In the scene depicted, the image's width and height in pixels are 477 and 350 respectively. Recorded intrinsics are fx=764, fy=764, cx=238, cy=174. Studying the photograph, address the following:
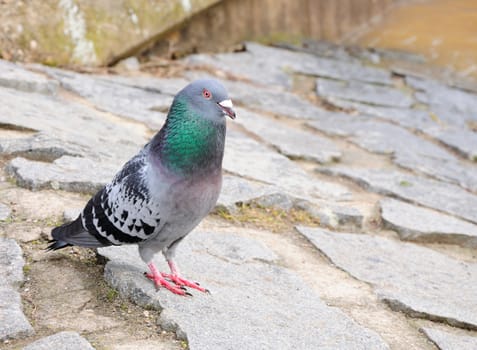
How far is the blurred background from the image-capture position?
5543 mm

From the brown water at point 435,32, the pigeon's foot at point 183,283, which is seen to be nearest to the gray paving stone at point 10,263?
the pigeon's foot at point 183,283

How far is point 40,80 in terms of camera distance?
16.0 feet

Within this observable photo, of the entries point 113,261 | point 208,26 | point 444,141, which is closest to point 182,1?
point 208,26

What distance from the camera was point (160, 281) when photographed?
276cm

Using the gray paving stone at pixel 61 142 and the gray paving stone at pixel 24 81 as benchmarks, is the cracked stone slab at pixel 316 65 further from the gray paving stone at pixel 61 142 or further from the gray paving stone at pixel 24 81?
the gray paving stone at pixel 61 142

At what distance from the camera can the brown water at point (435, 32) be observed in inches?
346

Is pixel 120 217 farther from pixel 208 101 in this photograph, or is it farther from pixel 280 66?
pixel 280 66

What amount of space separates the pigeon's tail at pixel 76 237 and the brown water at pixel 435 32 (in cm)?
644

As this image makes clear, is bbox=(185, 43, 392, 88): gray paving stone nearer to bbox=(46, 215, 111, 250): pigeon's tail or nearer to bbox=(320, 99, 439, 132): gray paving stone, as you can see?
bbox=(320, 99, 439, 132): gray paving stone

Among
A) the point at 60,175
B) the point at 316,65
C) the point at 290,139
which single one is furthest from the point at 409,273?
the point at 316,65

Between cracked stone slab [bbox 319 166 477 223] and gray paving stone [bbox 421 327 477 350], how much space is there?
1542 mm

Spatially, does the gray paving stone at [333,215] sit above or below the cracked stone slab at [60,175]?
below

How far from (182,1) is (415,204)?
3.00 m

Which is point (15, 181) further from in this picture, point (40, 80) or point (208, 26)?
point (208, 26)
